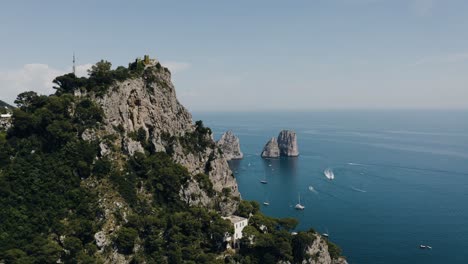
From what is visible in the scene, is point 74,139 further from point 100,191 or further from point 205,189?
point 205,189

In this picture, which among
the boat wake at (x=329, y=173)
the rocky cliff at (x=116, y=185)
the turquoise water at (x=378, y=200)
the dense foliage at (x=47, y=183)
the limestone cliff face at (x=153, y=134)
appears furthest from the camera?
the boat wake at (x=329, y=173)

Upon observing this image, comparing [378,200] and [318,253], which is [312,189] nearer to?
[378,200]

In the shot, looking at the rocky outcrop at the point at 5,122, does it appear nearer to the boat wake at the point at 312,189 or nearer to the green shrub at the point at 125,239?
the green shrub at the point at 125,239

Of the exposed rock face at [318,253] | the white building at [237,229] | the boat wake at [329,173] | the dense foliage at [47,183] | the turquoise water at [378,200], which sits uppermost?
the dense foliage at [47,183]

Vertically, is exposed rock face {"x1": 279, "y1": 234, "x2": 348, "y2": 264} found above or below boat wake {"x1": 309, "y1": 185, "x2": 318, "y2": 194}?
above

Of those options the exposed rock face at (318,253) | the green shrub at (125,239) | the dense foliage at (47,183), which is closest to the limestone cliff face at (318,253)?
the exposed rock face at (318,253)

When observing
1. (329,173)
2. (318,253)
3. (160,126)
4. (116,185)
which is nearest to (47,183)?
(116,185)

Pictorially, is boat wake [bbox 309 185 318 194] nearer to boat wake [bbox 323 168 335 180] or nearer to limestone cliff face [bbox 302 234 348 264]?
boat wake [bbox 323 168 335 180]

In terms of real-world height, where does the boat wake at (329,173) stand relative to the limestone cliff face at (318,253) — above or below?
below

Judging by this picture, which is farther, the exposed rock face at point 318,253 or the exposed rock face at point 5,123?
the exposed rock face at point 5,123

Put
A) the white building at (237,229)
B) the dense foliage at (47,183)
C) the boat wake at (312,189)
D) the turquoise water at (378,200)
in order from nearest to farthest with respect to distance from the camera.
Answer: the dense foliage at (47,183)
the white building at (237,229)
the turquoise water at (378,200)
the boat wake at (312,189)

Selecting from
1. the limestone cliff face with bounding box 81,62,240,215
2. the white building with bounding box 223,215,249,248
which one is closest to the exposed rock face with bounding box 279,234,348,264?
the white building with bounding box 223,215,249,248
